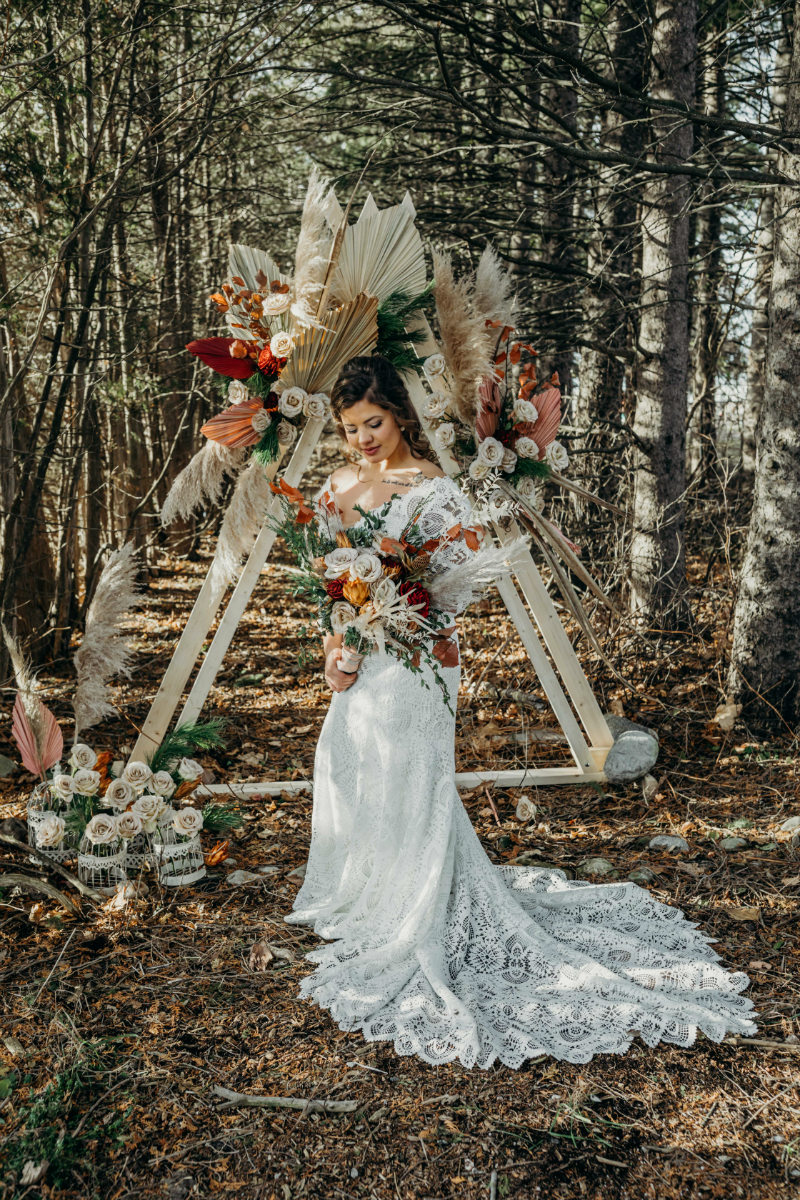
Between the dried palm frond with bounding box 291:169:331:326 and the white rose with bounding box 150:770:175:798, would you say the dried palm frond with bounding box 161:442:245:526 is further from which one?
the white rose with bounding box 150:770:175:798

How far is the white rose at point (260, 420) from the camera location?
13.0 ft

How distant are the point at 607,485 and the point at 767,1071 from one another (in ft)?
16.7

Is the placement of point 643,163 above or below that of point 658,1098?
above

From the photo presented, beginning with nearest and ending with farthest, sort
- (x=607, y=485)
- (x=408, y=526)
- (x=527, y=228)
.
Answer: (x=408, y=526) → (x=527, y=228) → (x=607, y=485)

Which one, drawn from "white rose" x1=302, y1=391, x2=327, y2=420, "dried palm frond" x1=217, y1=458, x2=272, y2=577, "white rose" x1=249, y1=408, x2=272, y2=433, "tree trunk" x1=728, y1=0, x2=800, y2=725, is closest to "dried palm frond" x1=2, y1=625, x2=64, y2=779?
"dried palm frond" x1=217, y1=458, x2=272, y2=577

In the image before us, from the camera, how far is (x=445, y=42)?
25.9 feet

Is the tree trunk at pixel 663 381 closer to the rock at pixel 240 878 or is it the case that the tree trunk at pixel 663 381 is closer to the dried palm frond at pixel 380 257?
the dried palm frond at pixel 380 257

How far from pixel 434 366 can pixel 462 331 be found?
273 millimetres

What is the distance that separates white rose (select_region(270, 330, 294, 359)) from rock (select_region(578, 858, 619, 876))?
2476 millimetres

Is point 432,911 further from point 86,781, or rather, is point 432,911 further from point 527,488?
point 527,488

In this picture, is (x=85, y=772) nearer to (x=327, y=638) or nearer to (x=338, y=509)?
(x=327, y=638)

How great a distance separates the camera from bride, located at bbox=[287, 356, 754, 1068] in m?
2.70

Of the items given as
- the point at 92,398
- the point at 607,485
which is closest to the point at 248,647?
the point at 92,398

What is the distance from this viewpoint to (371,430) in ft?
11.1
